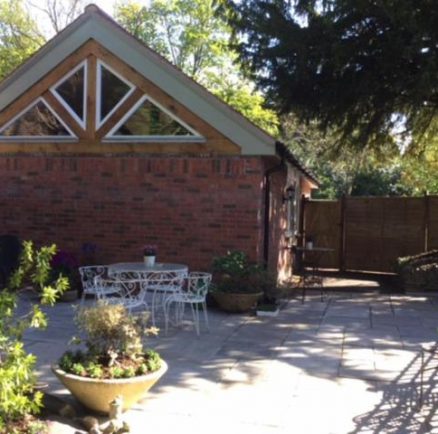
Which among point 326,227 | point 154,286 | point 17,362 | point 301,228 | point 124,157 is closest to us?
point 17,362

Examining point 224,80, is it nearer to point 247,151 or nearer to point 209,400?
point 247,151

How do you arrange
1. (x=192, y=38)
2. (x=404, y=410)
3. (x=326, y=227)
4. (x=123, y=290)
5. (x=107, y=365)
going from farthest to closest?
(x=192, y=38), (x=326, y=227), (x=123, y=290), (x=404, y=410), (x=107, y=365)

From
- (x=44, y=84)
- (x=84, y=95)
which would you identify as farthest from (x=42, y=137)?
(x=84, y=95)

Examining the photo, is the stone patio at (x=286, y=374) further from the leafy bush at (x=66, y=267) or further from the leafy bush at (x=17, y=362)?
the leafy bush at (x=66, y=267)

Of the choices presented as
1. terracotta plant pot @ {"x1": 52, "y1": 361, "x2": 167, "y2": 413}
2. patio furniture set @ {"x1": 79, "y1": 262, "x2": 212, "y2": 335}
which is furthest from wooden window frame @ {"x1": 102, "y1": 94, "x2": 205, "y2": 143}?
terracotta plant pot @ {"x1": 52, "y1": 361, "x2": 167, "y2": 413}

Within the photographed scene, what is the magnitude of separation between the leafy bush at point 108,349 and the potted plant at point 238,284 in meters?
4.35

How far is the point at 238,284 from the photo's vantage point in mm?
9000

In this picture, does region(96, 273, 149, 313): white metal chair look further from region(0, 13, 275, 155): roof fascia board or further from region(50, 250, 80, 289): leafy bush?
region(0, 13, 275, 155): roof fascia board

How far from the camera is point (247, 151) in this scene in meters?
9.54

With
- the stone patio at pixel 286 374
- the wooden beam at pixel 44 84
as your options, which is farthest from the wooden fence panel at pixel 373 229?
the wooden beam at pixel 44 84

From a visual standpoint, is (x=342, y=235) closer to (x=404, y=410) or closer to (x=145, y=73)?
(x=145, y=73)

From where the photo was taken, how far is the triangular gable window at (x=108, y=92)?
33.1ft

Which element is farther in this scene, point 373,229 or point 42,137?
point 373,229

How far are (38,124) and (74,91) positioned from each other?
91 centimetres
